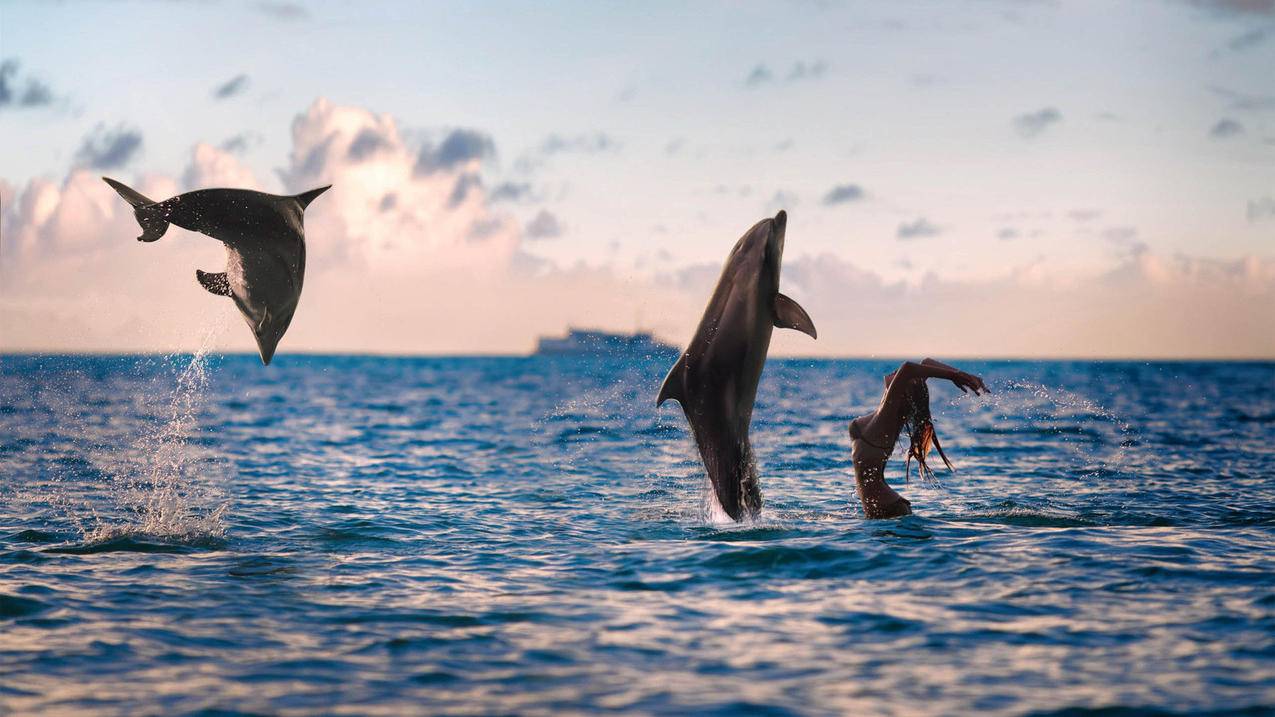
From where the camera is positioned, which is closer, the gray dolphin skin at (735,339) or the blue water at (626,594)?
the blue water at (626,594)

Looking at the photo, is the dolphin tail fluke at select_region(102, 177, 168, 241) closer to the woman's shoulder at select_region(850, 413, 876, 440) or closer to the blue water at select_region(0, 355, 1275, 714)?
→ the blue water at select_region(0, 355, 1275, 714)

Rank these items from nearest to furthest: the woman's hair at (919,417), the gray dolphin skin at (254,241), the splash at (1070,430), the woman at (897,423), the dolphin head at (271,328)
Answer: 1. the gray dolphin skin at (254,241)
2. the woman at (897,423)
3. the woman's hair at (919,417)
4. the dolphin head at (271,328)
5. the splash at (1070,430)

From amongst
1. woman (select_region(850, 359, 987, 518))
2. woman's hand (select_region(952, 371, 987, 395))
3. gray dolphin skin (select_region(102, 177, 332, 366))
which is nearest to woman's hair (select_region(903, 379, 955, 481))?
woman (select_region(850, 359, 987, 518))

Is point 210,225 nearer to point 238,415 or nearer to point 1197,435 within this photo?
point 1197,435

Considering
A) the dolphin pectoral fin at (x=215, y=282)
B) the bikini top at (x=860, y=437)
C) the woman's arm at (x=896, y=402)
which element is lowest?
the bikini top at (x=860, y=437)

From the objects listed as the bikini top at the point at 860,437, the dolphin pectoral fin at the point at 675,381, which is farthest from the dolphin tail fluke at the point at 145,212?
the bikini top at the point at 860,437

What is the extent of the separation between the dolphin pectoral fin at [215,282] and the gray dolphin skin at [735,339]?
5.61 meters

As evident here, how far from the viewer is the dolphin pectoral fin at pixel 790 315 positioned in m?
11.7

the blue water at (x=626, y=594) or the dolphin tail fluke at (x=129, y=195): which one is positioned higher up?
the dolphin tail fluke at (x=129, y=195)

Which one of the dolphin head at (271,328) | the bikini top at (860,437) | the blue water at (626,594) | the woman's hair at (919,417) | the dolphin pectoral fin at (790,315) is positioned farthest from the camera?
the dolphin head at (271,328)

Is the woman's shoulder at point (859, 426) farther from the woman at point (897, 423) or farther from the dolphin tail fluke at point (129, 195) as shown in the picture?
the dolphin tail fluke at point (129, 195)

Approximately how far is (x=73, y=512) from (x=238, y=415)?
104 feet

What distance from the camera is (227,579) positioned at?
11.4m

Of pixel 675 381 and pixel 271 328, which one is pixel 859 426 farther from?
pixel 271 328
